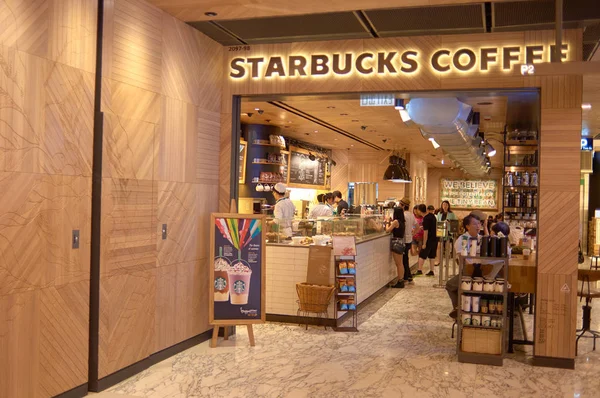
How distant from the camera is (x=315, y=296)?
295 inches

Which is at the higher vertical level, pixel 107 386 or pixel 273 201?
pixel 273 201

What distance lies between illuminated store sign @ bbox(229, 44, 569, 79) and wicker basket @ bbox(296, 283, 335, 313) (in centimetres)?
259

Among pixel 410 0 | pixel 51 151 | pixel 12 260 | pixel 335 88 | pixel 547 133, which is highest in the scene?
pixel 410 0

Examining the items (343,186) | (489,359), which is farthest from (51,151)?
(343,186)

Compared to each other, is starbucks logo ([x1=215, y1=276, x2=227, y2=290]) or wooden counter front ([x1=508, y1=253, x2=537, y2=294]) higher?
wooden counter front ([x1=508, y1=253, x2=537, y2=294])

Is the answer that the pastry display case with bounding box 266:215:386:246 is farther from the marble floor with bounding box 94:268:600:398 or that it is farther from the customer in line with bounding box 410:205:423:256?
the customer in line with bounding box 410:205:423:256

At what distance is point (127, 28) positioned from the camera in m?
5.35

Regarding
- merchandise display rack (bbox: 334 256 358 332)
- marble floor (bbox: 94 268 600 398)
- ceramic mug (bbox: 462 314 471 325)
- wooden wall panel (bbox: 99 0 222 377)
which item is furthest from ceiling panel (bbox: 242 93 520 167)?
marble floor (bbox: 94 268 600 398)

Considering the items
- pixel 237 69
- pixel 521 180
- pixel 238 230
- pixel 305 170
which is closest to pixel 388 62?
pixel 237 69

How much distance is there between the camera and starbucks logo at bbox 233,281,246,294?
259 inches

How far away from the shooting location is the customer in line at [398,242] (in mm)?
11133

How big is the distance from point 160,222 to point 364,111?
5.35 m

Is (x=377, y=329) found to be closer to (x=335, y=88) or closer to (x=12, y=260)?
(x=335, y=88)

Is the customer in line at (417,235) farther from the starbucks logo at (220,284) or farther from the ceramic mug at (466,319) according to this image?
the starbucks logo at (220,284)
